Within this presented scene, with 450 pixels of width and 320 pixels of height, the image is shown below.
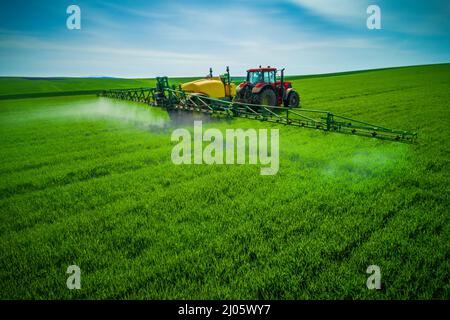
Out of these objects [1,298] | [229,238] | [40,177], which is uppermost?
[40,177]

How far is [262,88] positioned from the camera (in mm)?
12828

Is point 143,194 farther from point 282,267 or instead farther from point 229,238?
point 282,267

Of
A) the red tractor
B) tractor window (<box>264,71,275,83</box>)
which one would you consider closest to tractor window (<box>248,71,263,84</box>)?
the red tractor

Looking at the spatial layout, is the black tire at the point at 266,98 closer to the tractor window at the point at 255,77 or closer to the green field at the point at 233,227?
the tractor window at the point at 255,77

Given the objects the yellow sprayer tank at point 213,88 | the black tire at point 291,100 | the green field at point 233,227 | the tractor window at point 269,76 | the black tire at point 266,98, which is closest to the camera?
the green field at point 233,227

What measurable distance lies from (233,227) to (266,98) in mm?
10517

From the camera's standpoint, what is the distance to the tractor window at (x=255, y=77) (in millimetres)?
13258

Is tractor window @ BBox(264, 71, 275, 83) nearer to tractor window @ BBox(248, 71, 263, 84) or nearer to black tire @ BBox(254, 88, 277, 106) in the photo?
tractor window @ BBox(248, 71, 263, 84)

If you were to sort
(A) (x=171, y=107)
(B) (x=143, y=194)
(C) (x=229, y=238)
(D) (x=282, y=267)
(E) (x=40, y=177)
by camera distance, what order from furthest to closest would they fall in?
(A) (x=171, y=107)
(E) (x=40, y=177)
(B) (x=143, y=194)
(C) (x=229, y=238)
(D) (x=282, y=267)

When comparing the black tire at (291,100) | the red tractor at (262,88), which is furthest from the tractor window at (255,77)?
the black tire at (291,100)

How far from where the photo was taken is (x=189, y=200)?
471 cm

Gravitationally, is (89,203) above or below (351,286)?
above

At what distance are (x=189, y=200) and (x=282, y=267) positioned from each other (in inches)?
90.4
